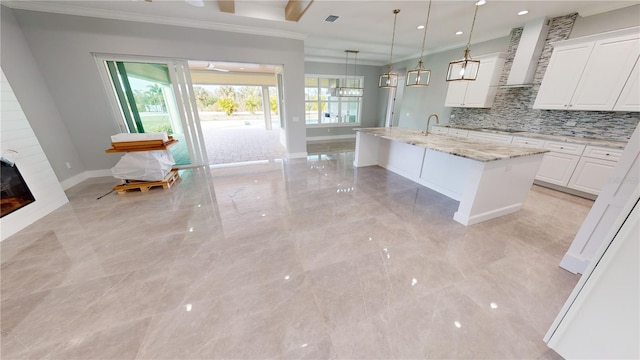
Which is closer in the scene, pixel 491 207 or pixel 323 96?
pixel 491 207

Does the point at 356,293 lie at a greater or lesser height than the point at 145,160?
lesser

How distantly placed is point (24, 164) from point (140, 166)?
1.10 m

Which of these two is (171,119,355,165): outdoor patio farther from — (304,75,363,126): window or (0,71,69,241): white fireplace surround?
(0,71,69,241): white fireplace surround

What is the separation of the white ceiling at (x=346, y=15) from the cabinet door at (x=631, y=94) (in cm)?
104

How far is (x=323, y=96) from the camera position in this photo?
7656 mm

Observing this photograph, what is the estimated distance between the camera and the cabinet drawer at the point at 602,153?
9.36ft

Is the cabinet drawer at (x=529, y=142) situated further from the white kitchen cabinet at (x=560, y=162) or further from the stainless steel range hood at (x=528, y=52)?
the stainless steel range hood at (x=528, y=52)

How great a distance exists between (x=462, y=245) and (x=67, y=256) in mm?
4046

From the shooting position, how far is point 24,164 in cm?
256

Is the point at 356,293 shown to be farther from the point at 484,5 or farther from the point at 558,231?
the point at 484,5

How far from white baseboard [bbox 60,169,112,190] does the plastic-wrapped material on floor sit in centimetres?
116

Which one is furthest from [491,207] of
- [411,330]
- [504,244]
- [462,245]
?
[411,330]

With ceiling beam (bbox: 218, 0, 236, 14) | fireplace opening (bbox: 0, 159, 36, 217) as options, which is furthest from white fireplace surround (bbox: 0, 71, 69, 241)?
ceiling beam (bbox: 218, 0, 236, 14)

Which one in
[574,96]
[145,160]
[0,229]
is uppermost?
[574,96]
